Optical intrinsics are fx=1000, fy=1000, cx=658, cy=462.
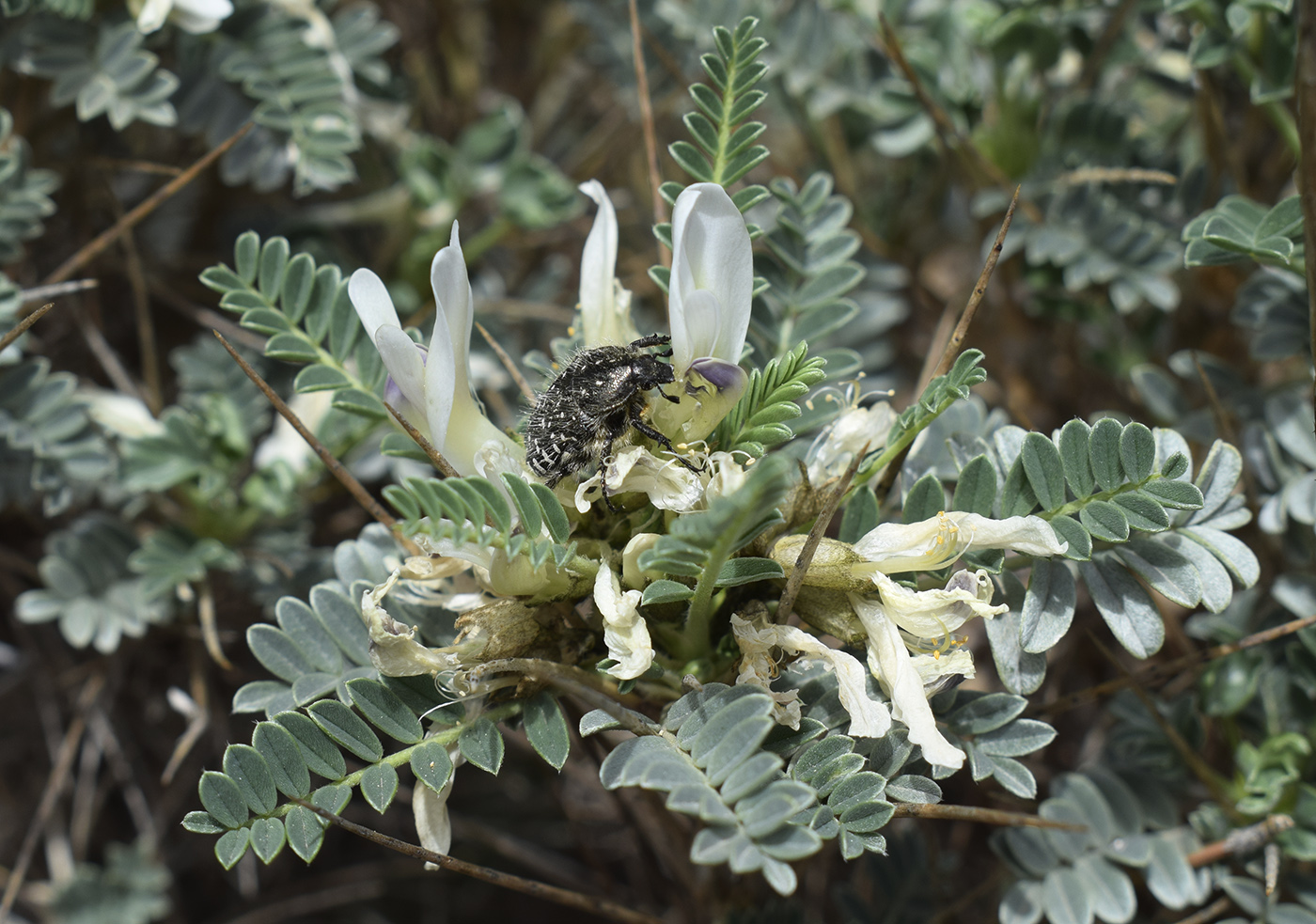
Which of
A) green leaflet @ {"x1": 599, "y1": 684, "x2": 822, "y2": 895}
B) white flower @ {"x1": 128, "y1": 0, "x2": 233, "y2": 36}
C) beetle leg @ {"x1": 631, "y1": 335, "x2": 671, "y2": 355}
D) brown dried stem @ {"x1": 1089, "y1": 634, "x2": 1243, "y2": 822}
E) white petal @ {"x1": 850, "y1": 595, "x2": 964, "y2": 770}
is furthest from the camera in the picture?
white flower @ {"x1": 128, "y1": 0, "x2": 233, "y2": 36}

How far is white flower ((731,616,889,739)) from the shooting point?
1174 millimetres

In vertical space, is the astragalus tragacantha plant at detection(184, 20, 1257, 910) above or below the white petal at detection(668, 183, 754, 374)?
below

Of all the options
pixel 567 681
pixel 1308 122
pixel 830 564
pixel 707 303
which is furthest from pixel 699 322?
pixel 1308 122

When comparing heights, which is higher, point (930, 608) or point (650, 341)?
point (650, 341)

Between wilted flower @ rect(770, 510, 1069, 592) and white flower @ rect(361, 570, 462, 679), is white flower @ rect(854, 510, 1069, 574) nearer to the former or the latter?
wilted flower @ rect(770, 510, 1069, 592)

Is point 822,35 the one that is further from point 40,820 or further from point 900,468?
point 40,820

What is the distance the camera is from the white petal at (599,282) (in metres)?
1.43

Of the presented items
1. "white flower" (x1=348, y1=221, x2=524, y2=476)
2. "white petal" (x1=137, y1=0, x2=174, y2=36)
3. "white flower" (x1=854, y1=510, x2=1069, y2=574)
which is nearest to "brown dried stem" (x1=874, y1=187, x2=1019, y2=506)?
"white flower" (x1=854, y1=510, x2=1069, y2=574)

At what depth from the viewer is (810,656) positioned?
1238 mm

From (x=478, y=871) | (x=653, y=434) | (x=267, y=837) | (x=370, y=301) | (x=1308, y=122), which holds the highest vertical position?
(x=1308, y=122)

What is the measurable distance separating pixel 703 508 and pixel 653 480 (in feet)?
0.24

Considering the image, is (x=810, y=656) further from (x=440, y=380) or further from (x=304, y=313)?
(x=304, y=313)

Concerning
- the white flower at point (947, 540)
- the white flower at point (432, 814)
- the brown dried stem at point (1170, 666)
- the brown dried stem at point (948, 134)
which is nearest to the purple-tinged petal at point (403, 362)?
the white flower at point (432, 814)

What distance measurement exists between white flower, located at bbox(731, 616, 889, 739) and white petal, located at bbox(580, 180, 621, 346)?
0.46 m
